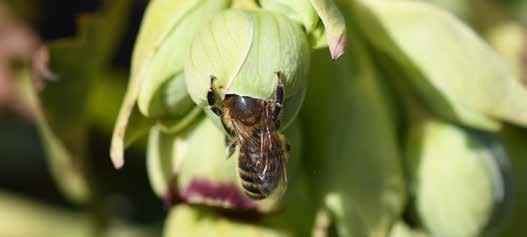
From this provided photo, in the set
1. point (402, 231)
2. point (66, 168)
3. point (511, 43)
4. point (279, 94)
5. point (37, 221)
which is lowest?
point (37, 221)

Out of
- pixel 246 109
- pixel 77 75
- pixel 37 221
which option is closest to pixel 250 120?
pixel 246 109

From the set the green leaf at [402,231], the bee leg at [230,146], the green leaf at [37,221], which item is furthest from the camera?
the green leaf at [37,221]

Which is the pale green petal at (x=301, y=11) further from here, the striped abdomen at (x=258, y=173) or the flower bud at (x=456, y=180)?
the flower bud at (x=456, y=180)

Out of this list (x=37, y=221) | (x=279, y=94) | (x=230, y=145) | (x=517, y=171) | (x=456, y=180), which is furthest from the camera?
(x=37, y=221)

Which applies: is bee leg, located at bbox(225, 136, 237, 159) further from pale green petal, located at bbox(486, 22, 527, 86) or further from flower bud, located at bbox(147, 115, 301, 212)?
pale green petal, located at bbox(486, 22, 527, 86)

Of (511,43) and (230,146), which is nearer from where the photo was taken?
(230,146)

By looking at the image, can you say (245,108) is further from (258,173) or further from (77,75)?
(77,75)

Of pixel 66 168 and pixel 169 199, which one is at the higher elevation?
pixel 169 199

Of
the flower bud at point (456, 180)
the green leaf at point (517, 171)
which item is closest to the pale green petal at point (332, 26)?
the flower bud at point (456, 180)
